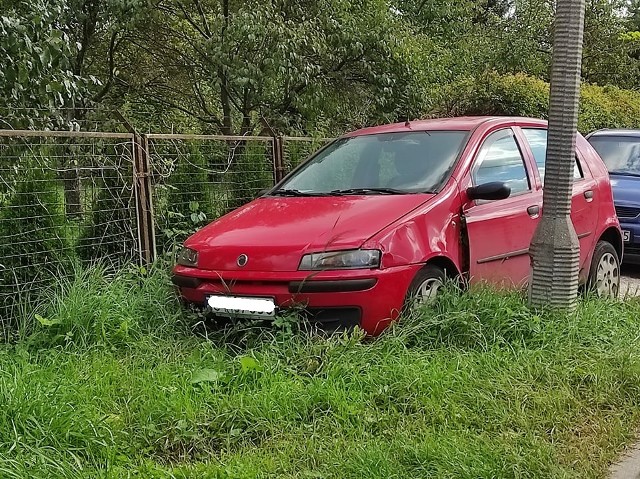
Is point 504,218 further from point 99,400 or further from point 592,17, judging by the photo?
point 592,17

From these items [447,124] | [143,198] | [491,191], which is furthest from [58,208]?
[491,191]

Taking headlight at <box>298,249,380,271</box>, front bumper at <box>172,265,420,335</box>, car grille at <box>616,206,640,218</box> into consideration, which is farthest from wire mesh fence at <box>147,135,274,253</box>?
car grille at <box>616,206,640,218</box>

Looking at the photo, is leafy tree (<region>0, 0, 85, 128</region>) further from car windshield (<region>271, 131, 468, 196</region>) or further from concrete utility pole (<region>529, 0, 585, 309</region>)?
concrete utility pole (<region>529, 0, 585, 309</region>)

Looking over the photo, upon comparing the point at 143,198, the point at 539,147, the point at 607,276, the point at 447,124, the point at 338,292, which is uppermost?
the point at 447,124

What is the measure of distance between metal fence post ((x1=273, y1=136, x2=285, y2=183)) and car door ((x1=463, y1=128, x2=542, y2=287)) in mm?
2937

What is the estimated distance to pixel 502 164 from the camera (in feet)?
18.4

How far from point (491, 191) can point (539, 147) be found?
148cm

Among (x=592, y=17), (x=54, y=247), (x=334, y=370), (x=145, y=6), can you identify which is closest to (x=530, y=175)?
(x=334, y=370)

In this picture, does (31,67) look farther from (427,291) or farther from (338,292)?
(427,291)

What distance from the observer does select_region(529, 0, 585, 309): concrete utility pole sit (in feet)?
15.5

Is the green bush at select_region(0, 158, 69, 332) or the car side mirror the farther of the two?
the green bush at select_region(0, 158, 69, 332)

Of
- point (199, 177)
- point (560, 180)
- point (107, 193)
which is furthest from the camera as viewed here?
point (199, 177)

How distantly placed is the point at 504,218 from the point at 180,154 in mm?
3135

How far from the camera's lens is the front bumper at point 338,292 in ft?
14.1
